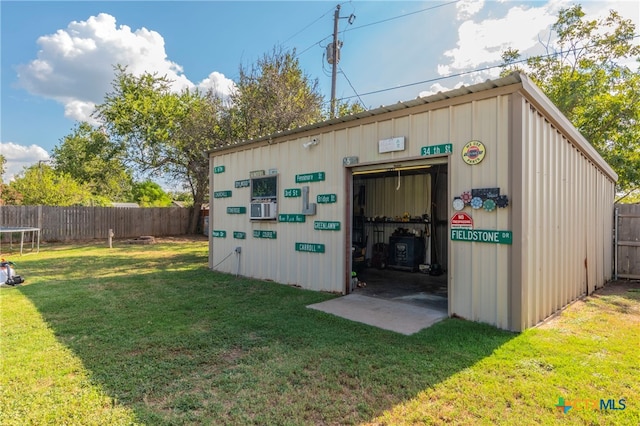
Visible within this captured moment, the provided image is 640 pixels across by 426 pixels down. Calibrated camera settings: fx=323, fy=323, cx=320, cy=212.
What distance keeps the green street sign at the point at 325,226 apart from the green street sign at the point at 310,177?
31.1 inches

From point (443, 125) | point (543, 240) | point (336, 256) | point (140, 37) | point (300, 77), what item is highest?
point (140, 37)

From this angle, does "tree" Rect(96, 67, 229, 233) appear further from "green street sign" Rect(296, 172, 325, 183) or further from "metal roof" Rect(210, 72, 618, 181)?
"metal roof" Rect(210, 72, 618, 181)

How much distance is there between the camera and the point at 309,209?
238 inches

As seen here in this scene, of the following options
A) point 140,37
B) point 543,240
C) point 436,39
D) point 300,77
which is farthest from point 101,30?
point 543,240

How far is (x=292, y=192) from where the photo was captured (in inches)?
253

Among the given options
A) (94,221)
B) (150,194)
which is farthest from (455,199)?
(150,194)

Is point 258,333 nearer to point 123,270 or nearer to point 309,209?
point 309,209

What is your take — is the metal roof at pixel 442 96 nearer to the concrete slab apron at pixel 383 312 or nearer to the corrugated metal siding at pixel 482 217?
the corrugated metal siding at pixel 482 217

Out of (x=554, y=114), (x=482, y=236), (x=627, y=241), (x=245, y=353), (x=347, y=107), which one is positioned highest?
(x=347, y=107)

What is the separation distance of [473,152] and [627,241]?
22.2 ft

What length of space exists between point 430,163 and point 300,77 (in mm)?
9494

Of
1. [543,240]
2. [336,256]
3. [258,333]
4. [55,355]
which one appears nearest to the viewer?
[55,355]

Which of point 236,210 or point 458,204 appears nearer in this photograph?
point 458,204

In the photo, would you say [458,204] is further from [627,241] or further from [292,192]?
[627,241]
